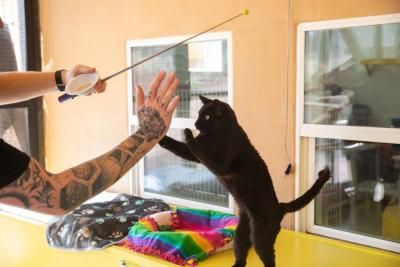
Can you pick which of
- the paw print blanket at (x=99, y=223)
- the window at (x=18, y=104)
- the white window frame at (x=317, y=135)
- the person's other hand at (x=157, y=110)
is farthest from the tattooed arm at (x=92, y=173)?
Result: the window at (x=18, y=104)

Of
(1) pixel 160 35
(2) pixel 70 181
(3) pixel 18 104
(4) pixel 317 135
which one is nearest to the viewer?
(2) pixel 70 181

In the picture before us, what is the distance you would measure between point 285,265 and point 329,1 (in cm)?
98

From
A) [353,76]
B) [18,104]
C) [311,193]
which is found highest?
[353,76]

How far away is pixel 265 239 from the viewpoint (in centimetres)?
134

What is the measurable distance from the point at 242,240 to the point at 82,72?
0.73 metres

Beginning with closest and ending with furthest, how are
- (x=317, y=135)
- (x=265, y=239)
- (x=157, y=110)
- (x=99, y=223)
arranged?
(x=157, y=110) → (x=265, y=239) → (x=317, y=135) → (x=99, y=223)

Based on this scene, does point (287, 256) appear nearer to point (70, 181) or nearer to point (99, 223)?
point (99, 223)

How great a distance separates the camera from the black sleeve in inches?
33.6

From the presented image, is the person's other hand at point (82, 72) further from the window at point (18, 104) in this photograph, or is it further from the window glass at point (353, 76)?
the window at point (18, 104)

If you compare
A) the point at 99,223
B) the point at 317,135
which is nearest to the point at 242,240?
the point at 317,135

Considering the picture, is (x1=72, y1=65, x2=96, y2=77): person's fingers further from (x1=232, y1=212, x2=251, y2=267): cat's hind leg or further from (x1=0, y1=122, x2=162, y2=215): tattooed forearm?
(x1=232, y1=212, x2=251, y2=267): cat's hind leg

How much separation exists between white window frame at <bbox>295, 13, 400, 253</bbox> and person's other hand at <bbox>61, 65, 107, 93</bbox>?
0.84m

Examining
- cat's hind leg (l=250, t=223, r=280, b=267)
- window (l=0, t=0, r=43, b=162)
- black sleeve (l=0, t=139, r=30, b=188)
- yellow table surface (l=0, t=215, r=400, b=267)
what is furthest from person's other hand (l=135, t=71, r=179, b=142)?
window (l=0, t=0, r=43, b=162)

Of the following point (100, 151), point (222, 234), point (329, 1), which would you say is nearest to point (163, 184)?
point (100, 151)
